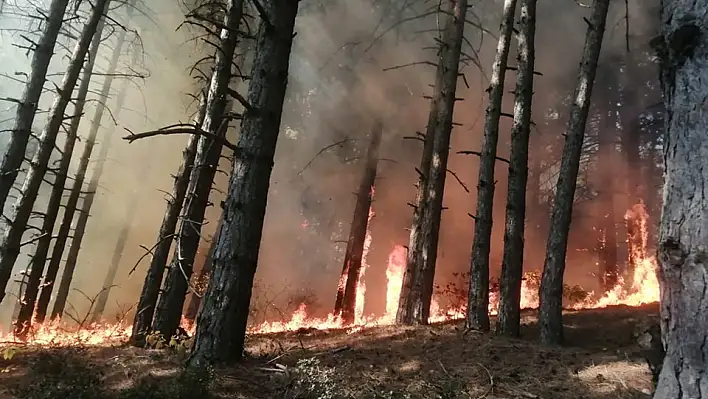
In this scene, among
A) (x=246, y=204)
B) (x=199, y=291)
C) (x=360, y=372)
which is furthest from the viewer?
(x=199, y=291)

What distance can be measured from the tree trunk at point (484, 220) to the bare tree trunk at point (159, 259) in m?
5.17

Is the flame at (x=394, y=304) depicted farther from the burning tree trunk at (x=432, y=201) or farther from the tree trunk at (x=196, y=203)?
the burning tree trunk at (x=432, y=201)

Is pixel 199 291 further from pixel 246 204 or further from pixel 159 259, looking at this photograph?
pixel 246 204

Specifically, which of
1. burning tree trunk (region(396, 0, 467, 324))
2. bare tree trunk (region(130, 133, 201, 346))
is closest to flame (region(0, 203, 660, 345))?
bare tree trunk (region(130, 133, 201, 346))

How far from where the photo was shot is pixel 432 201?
991cm

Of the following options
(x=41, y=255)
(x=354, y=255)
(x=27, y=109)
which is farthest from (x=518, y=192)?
(x=41, y=255)

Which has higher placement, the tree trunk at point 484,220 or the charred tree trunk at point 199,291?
the tree trunk at point 484,220

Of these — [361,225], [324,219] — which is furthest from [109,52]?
[361,225]

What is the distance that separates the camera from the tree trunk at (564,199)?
7828 mm

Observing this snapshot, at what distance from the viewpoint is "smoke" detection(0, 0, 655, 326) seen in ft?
57.6

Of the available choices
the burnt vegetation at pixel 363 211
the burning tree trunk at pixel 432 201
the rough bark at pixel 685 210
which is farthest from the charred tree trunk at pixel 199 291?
the rough bark at pixel 685 210

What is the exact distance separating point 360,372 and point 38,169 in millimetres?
6776

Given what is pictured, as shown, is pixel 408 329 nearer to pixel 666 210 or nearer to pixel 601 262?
pixel 666 210

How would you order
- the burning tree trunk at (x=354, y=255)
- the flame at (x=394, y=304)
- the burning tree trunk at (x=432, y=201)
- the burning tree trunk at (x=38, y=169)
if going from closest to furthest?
1. the burning tree trunk at (x=38, y=169)
2. the flame at (x=394, y=304)
3. the burning tree trunk at (x=432, y=201)
4. the burning tree trunk at (x=354, y=255)
